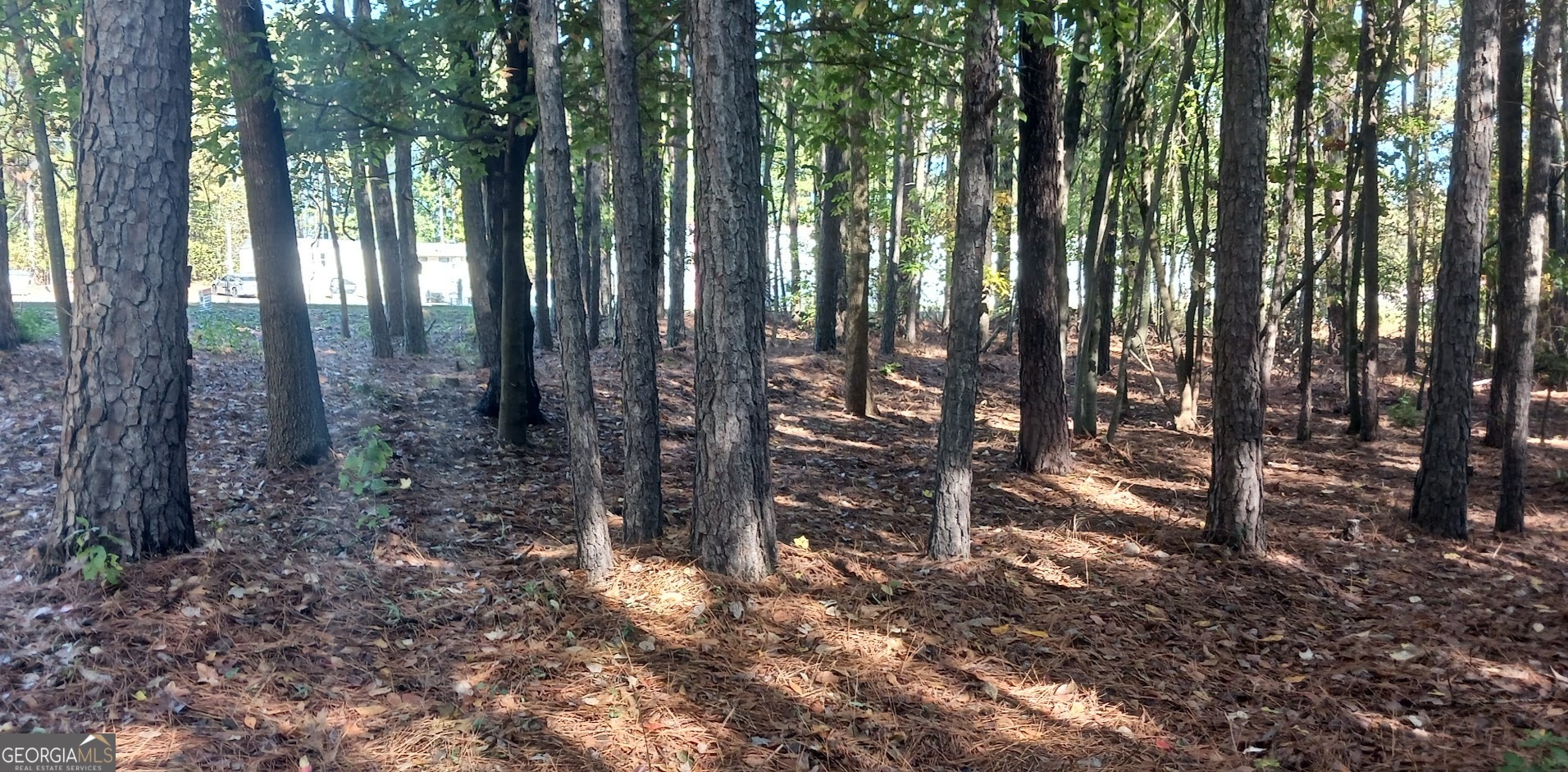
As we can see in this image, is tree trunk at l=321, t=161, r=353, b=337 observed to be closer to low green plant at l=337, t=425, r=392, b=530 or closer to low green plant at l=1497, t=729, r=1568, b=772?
low green plant at l=337, t=425, r=392, b=530

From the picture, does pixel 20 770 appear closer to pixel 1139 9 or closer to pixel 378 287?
pixel 1139 9

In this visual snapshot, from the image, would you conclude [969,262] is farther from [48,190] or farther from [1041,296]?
[48,190]

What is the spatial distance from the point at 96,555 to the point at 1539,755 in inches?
286

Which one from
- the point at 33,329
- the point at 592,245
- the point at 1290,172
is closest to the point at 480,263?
the point at 592,245

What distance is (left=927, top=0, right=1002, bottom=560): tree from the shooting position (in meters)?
5.84

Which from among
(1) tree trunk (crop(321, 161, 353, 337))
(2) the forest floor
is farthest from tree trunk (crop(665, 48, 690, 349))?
(2) the forest floor

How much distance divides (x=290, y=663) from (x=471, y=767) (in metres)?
1.31

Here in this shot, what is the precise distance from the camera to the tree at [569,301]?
5.30 meters

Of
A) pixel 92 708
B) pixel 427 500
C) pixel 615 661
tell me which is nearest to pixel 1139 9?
pixel 615 661

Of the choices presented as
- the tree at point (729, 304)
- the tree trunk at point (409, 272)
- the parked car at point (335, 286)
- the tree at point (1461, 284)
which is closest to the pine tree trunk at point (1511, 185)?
the tree at point (1461, 284)

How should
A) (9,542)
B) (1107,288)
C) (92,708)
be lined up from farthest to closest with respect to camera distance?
(1107,288)
(9,542)
(92,708)

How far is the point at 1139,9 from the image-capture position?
24.6 ft

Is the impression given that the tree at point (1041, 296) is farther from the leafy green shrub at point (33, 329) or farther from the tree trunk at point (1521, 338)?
the leafy green shrub at point (33, 329)

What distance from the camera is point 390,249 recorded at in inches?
582
